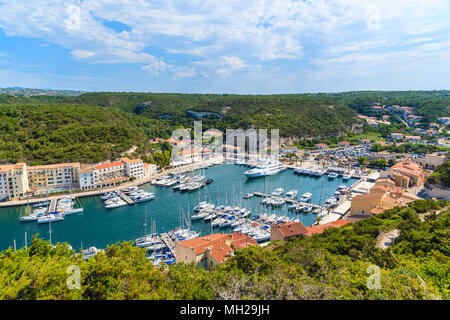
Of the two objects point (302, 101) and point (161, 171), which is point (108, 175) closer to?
point (161, 171)

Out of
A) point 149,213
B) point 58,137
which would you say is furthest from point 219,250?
point 58,137

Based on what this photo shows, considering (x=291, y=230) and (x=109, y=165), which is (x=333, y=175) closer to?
(x=291, y=230)

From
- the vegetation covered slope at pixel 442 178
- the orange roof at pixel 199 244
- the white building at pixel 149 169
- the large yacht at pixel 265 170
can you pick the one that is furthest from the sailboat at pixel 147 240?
the vegetation covered slope at pixel 442 178

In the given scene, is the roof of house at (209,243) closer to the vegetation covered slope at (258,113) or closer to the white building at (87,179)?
the white building at (87,179)

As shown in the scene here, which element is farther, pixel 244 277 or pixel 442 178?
pixel 442 178

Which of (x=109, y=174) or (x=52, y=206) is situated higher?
(x=109, y=174)
